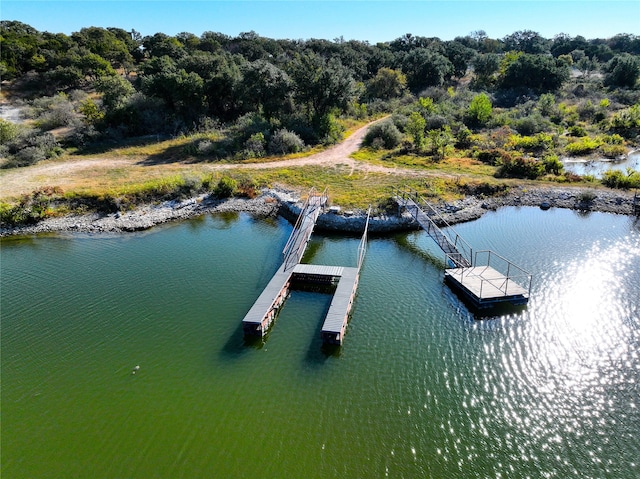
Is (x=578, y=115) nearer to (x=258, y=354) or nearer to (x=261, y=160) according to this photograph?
(x=261, y=160)

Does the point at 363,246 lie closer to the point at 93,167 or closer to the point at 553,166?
the point at 553,166

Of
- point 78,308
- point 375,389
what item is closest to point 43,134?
point 78,308

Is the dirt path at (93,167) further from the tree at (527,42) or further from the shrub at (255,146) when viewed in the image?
the tree at (527,42)

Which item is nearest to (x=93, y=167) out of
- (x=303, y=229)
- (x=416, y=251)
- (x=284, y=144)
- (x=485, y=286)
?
(x=284, y=144)

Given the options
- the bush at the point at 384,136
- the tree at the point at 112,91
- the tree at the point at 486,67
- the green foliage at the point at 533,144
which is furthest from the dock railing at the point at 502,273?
the tree at the point at 486,67

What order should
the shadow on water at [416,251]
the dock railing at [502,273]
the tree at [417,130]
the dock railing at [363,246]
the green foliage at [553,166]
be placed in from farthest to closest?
the tree at [417,130] < the green foliage at [553,166] < the shadow on water at [416,251] < the dock railing at [363,246] < the dock railing at [502,273]
